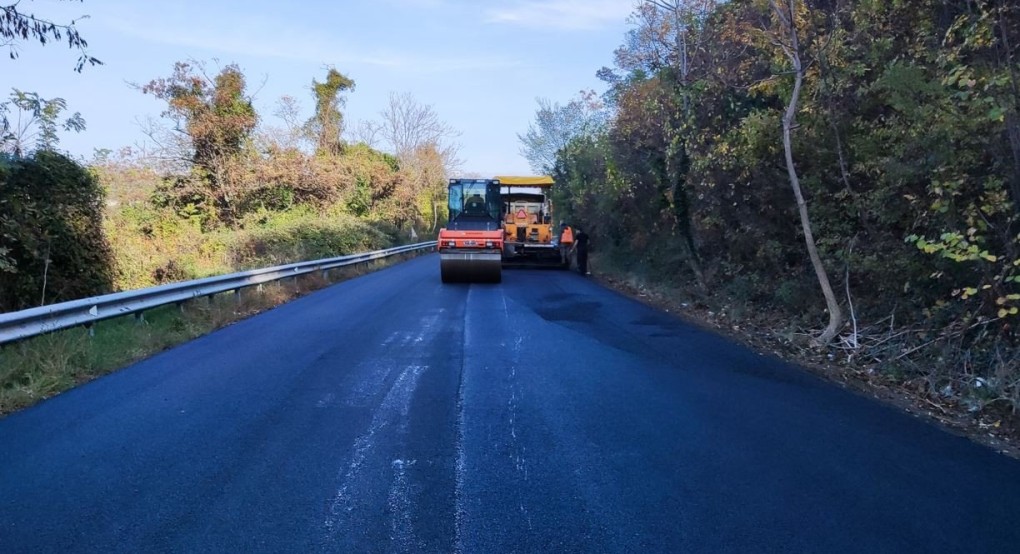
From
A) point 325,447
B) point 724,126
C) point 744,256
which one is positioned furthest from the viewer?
point 744,256

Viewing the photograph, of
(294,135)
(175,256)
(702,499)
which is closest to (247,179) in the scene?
(294,135)

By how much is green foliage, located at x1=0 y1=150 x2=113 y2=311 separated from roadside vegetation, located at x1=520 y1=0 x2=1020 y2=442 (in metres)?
10.9

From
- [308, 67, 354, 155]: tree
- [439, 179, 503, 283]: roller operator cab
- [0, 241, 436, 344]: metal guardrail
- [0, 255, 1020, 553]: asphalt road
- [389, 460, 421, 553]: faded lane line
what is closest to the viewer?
[389, 460, 421, 553]: faded lane line

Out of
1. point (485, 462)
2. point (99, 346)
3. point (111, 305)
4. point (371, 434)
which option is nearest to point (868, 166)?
point (485, 462)

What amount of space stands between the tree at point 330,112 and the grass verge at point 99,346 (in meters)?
29.0

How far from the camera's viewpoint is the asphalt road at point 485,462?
13.5 feet

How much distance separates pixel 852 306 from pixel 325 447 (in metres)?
8.02

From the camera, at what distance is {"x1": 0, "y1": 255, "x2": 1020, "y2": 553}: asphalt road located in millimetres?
4117

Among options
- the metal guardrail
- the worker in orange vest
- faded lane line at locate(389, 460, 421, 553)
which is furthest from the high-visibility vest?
faded lane line at locate(389, 460, 421, 553)

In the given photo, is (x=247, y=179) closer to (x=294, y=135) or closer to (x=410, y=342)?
(x=294, y=135)

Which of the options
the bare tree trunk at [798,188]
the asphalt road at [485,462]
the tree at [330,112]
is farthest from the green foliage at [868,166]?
the tree at [330,112]

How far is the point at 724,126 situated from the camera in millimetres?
14297

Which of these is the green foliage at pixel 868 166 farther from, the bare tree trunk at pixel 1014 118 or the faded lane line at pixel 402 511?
the faded lane line at pixel 402 511

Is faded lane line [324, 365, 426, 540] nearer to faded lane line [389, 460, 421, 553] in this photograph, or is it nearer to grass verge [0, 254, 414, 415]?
faded lane line [389, 460, 421, 553]
